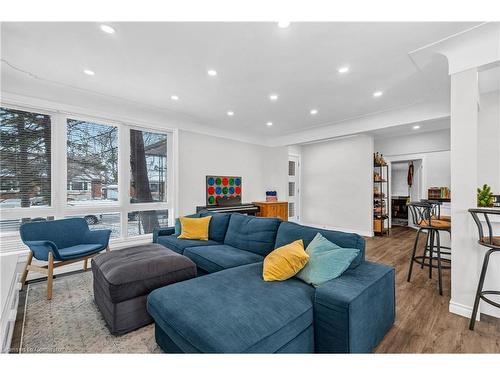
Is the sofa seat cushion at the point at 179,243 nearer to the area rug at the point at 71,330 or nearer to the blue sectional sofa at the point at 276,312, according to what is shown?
the area rug at the point at 71,330

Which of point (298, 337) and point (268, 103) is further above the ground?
point (268, 103)

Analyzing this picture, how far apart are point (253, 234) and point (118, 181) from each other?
2.93m

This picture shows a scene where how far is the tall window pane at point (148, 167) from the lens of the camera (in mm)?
4426

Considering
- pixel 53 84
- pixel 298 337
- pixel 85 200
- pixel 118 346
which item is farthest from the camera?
pixel 85 200

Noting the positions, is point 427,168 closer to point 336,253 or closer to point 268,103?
point 268,103

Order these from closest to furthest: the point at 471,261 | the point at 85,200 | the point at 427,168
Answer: the point at 471,261 < the point at 85,200 < the point at 427,168

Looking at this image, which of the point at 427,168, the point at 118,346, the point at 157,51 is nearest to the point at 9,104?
the point at 157,51

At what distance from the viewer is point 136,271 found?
2059 millimetres

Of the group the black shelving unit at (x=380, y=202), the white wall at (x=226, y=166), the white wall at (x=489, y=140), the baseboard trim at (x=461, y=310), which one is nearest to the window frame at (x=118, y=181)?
the white wall at (x=226, y=166)

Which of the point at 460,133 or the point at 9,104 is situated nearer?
the point at 460,133

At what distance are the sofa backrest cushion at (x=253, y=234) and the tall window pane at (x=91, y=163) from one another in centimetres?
251

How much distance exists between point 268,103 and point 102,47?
2526 millimetres

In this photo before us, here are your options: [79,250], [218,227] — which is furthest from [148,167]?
[218,227]

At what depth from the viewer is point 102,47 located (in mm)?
2381
